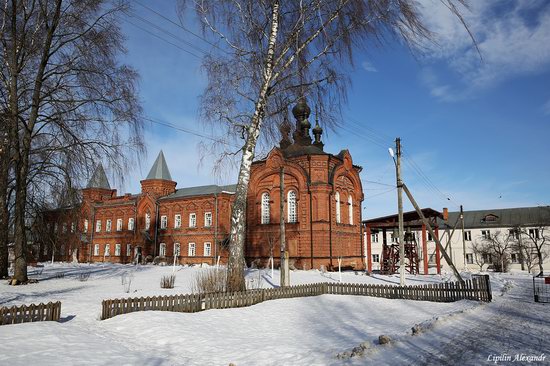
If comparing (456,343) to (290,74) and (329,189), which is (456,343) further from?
(329,189)

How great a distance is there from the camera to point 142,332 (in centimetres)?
913

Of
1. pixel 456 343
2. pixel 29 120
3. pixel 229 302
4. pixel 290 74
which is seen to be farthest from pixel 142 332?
pixel 29 120

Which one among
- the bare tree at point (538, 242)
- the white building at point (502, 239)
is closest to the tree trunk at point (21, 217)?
the white building at point (502, 239)

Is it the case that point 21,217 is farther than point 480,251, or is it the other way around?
point 480,251

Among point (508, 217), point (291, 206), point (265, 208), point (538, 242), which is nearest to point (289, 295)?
point (291, 206)

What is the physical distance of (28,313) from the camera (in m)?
9.28

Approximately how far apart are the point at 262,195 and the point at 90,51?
2048 cm

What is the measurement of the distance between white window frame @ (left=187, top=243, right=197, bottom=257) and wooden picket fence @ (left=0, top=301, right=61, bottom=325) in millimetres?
31704

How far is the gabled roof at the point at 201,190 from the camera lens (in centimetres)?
4294

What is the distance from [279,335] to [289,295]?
19.6ft

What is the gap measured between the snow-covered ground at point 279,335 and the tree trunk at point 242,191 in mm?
1302

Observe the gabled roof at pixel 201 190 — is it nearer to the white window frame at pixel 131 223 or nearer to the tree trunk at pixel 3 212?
the white window frame at pixel 131 223

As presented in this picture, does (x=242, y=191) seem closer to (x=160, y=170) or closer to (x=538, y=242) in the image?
(x=160, y=170)

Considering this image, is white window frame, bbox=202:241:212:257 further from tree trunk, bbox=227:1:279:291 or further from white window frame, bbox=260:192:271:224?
tree trunk, bbox=227:1:279:291
